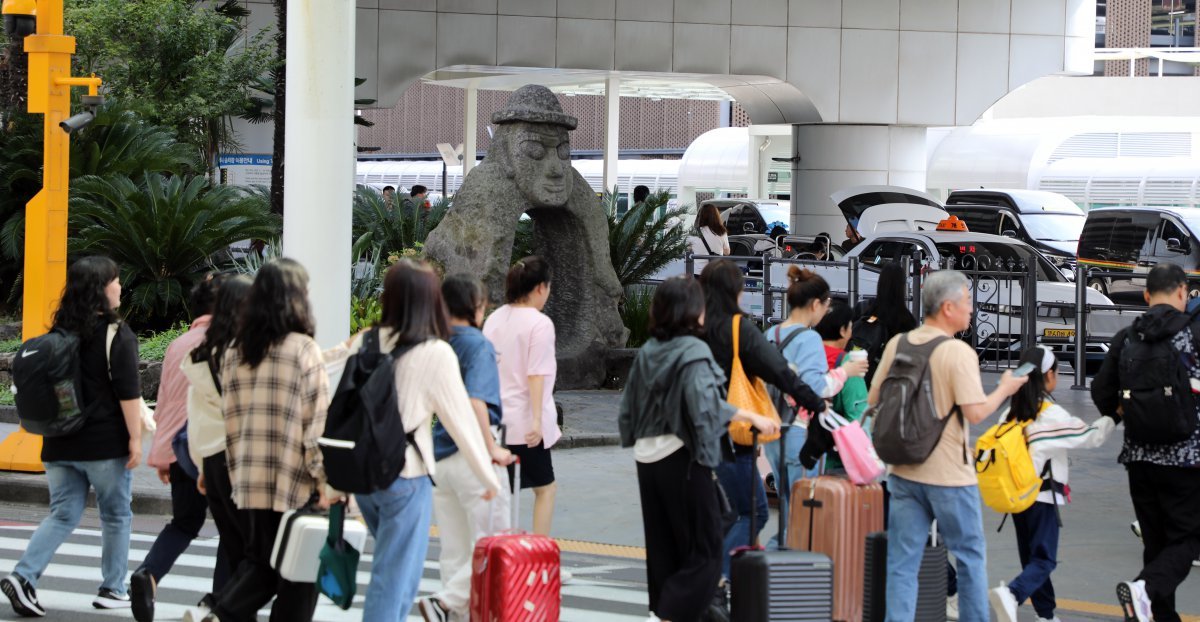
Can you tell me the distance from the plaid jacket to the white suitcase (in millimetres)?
129

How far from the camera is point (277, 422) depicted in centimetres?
580

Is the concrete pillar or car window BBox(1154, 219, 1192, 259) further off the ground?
the concrete pillar

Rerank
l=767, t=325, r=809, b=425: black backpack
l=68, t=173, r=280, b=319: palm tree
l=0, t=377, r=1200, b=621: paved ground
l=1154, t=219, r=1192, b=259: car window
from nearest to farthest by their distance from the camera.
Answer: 1. l=767, t=325, r=809, b=425: black backpack
2. l=0, t=377, r=1200, b=621: paved ground
3. l=68, t=173, r=280, b=319: palm tree
4. l=1154, t=219, r=1192, b=259: car window

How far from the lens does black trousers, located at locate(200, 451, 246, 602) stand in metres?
6.09

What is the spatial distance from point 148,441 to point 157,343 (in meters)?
6.44

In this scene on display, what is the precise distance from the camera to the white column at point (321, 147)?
9.51 metres

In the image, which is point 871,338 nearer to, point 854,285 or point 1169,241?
point 854,285

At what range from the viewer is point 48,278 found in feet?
33.5

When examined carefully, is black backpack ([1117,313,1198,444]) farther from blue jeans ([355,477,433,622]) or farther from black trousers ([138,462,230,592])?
black trousers ([138,462,230,592])

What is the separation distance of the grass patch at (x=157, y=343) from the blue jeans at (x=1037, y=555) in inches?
319

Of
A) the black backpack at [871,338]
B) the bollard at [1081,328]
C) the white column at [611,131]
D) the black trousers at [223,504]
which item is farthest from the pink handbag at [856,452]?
the white column at [611,131]

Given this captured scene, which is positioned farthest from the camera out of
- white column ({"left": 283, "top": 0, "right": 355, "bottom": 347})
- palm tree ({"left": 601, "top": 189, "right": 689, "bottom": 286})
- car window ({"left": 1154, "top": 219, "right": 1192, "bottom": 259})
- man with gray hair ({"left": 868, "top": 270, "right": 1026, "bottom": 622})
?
car window ({"left": 1154, "top": 219, "right": 1192, "bottom": 259})

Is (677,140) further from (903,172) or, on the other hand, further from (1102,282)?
(1102,282)

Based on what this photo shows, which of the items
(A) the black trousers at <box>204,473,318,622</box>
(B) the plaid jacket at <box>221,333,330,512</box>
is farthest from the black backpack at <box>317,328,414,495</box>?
(A) the black trousers at <box>204,473,318,622</box>
